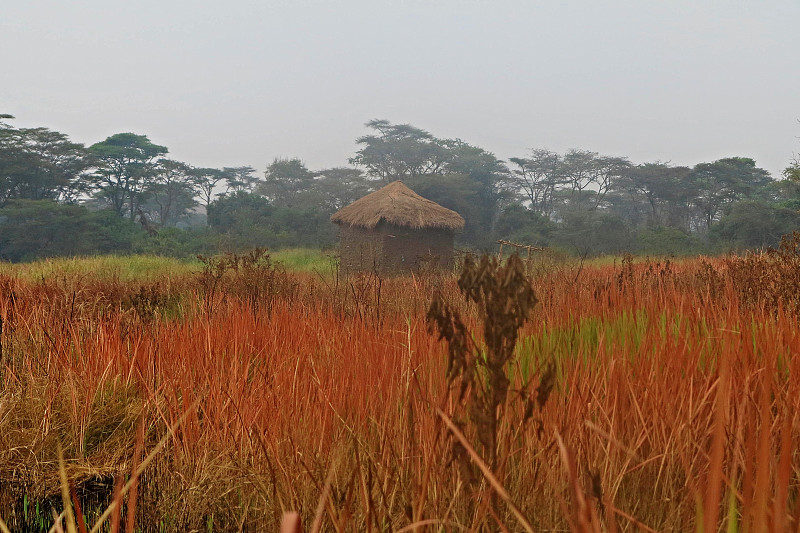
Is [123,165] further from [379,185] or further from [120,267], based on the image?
[120,267]

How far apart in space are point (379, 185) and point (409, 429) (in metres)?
34.3

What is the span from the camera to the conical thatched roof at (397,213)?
1656 centimetres

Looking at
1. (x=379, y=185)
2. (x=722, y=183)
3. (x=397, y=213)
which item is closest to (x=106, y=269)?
(x=397, y=213)

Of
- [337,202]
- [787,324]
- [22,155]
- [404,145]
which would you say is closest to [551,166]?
[404,145]

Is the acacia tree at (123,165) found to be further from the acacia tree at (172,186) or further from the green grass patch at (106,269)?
the green grass patch at (106,269)

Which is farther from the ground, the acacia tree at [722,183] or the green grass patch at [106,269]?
the acacia tree at [722,183]

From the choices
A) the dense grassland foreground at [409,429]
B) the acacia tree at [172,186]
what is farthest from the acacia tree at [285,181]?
the dense grassland foreground at [409,429]

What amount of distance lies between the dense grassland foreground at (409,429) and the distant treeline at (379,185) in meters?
19.7

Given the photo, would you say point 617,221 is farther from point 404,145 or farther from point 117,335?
point 117,335

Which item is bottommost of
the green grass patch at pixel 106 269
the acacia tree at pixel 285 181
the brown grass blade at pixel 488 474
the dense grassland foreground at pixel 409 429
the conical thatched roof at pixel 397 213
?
the green grass patch at pixel 106 269

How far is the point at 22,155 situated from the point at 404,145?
20.3 meters

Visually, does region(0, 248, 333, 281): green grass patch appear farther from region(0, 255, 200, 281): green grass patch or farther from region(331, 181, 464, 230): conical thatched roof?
region(331, 181, 464, 230): conical thatched roof

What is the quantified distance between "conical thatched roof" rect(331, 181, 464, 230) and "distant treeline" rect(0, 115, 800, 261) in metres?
4.65

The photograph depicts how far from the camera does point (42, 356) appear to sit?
354 centimetres
